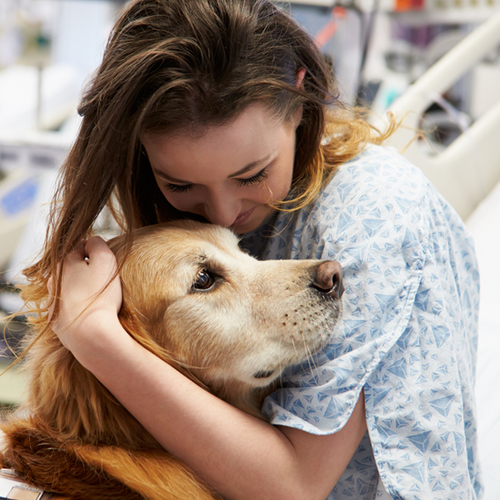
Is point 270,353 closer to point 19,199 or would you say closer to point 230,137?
point 230,137

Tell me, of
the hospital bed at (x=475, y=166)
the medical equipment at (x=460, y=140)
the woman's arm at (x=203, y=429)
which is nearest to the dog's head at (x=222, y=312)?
the woman's arm at (x=203, y=429)

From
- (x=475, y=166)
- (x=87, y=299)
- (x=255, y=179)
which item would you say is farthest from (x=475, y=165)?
(x=87, y=299)

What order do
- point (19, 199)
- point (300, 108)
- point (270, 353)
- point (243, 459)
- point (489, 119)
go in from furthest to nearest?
point (19, 199) < point (489, 119) < point (300, 108) < point (270, 353) < point (243, 459)

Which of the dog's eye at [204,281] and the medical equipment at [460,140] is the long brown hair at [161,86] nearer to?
the dog's eye at [204,281]

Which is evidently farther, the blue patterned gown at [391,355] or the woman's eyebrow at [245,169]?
the woman's eyebrow at [245,169]

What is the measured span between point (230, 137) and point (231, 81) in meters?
0.12

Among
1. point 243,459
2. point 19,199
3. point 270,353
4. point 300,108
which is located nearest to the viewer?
point 243,459

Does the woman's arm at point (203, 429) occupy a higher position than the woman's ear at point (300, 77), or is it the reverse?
the woman's ear at point (300, 77)

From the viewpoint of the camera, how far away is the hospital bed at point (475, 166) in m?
1.91

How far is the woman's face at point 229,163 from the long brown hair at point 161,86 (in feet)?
0.09

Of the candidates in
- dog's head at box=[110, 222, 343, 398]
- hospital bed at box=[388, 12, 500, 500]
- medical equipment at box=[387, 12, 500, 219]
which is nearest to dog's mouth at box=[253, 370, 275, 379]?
dog's head at box=[110, 222, 343, 398]

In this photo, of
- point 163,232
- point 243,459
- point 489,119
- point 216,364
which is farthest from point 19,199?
point 489,119

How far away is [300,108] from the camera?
1.19 meters

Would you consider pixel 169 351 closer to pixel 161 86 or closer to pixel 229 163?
pixel 229 163
